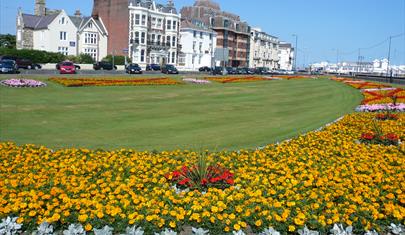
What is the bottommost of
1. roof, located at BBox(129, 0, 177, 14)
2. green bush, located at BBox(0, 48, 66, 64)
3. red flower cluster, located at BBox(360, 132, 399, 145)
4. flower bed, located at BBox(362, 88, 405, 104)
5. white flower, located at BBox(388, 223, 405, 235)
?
white flower, located at BBox(388, 223, 405, 235)

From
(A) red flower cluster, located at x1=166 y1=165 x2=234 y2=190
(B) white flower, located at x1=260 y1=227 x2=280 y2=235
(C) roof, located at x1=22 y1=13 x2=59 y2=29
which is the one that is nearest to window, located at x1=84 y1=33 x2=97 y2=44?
(C) roof, located at x1=22 y1=13 x2=59 y2=29

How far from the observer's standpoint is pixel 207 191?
8.02 meters

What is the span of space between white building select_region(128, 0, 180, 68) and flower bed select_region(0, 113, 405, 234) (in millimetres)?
73998

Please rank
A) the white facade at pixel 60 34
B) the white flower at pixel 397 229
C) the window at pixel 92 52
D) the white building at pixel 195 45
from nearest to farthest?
1. the white flower at pixel 397 229
2. the white facade at pixel 60 34
3. the window at pixel 92 52
4. the white building at pixel 195 45

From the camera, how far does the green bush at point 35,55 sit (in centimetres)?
6419

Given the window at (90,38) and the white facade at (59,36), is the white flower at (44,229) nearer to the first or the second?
the white facade at (59,36)

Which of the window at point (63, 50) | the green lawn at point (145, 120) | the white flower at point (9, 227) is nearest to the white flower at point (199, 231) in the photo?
the white flower at point (9, 227)

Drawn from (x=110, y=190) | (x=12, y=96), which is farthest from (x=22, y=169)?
(x=12, y=96)

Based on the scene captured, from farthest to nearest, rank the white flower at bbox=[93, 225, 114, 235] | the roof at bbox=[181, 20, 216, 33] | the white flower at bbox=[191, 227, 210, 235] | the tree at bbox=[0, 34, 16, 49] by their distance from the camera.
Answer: the roof at bbox=[181, 20, 216, 33]
the tree at bbox=[0, 34, 16, 49]
the white flower at bbox=[191, 227, 210, 235]
the white flower at bbox=[93, 225, 114, 235]

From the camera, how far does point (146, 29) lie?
3317 inches

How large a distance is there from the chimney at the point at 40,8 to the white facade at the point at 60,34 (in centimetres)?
324

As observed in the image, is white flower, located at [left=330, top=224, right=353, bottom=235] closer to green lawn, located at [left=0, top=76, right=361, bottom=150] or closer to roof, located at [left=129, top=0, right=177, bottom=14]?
green lawn, located at [left=0, top=76, right=361, bottom=150]

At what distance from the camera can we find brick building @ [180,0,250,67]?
4488 inches

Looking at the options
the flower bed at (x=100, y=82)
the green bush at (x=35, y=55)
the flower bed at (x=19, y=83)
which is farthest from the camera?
the green bush at (x=35, y=55)
